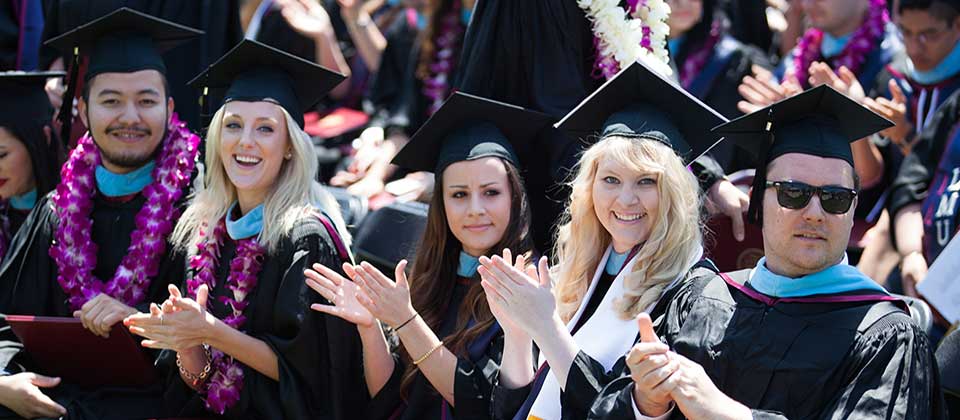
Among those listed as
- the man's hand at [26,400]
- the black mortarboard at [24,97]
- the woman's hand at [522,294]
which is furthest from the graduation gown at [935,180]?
the black mortarboard at [24,97]

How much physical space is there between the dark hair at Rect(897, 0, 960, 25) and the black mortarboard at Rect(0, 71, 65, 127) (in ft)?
12.3

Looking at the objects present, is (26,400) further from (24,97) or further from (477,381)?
(477,381)

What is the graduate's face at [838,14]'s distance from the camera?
6.35 m

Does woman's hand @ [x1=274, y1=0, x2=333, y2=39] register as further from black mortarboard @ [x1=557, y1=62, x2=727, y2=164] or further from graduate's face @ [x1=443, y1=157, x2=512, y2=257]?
black mortarboard @ [x1=557, y1=62, x2=727, y2=164]

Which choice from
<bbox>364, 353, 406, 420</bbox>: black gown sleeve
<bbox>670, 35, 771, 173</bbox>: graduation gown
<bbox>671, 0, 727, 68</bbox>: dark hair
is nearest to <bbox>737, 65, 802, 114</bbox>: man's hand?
<bbox>670, 35, 771, 173</bbox>: graduation gown

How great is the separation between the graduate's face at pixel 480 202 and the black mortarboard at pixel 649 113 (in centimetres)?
37

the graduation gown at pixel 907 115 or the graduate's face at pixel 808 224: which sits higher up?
the graduation gown at pixel 907 115

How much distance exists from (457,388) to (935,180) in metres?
2.38

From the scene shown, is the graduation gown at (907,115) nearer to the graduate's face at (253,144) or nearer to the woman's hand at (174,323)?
the graduate's face at (253,144)

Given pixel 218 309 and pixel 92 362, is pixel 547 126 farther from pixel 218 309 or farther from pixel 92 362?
pixel 92 362

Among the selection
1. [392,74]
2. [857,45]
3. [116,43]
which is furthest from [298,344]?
[392,74]

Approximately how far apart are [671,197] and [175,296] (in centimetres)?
166

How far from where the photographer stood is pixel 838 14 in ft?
20.9

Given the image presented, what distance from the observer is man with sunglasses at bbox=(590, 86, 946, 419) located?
317cm
